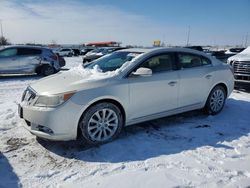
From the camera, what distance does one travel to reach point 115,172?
3.48 meters

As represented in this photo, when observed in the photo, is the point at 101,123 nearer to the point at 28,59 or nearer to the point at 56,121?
the point at 56,121

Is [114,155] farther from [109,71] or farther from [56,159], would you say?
[109,71]

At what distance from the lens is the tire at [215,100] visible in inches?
231

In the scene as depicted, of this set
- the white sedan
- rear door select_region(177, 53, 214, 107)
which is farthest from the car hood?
rear door select_region(177, 53, 214, 107)

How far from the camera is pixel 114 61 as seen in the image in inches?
206

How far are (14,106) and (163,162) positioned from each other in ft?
14.5

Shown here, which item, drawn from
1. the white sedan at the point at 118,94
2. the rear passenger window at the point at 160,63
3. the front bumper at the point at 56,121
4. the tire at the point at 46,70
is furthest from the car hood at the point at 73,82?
the tire at the point at 46,70

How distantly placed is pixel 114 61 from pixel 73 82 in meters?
1.23

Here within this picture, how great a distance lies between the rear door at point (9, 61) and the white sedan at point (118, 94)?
7.94 metres

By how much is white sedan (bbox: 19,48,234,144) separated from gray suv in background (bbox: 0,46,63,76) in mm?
7911

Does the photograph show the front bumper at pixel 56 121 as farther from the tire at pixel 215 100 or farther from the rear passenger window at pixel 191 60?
the tire at pixel 215 100

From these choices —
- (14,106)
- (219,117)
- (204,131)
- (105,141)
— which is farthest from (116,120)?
(14,106)

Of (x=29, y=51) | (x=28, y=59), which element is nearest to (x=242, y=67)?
(x=28, y=59)

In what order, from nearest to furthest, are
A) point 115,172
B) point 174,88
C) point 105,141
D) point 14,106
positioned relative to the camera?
point 115,172 < point 105,141 < point 174,88 < point 14,106
